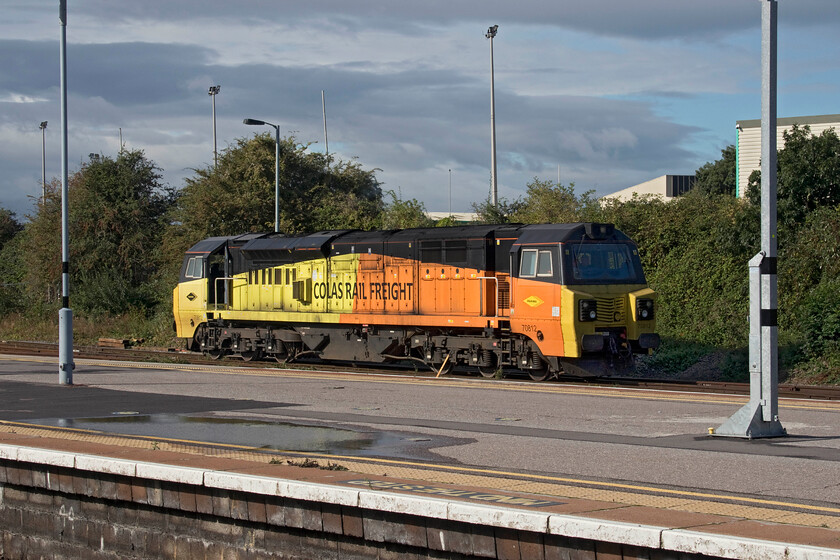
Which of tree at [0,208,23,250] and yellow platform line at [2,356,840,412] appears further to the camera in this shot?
tree at [0,208,23,250]

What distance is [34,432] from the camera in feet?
36.4

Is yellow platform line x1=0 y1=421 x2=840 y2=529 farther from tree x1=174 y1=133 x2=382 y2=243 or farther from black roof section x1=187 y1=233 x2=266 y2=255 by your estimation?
tree x1=174 y1=133 x2=382 y2=243

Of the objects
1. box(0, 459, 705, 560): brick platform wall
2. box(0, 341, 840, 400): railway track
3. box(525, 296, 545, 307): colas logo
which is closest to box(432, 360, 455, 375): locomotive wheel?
box(0, 341, 840, 400): railway track

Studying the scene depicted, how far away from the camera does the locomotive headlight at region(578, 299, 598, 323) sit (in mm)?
20391

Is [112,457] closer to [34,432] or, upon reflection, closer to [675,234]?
[34,432]

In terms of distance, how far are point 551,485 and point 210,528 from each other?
9.85 feet

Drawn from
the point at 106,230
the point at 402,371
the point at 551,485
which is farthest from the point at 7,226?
the point at 551,485

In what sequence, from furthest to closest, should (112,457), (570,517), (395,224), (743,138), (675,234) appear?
(743,138)
(395,224)
(675,234)
(112,457)
(570,517)

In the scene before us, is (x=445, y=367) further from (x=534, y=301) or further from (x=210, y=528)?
(x=210, y=528)

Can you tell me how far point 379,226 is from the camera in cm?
4119

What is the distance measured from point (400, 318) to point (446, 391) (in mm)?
7381

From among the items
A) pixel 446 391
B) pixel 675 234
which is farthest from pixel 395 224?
pixel 446 391

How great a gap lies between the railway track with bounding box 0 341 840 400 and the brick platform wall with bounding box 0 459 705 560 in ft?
41.9

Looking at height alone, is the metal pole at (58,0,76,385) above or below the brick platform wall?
above
